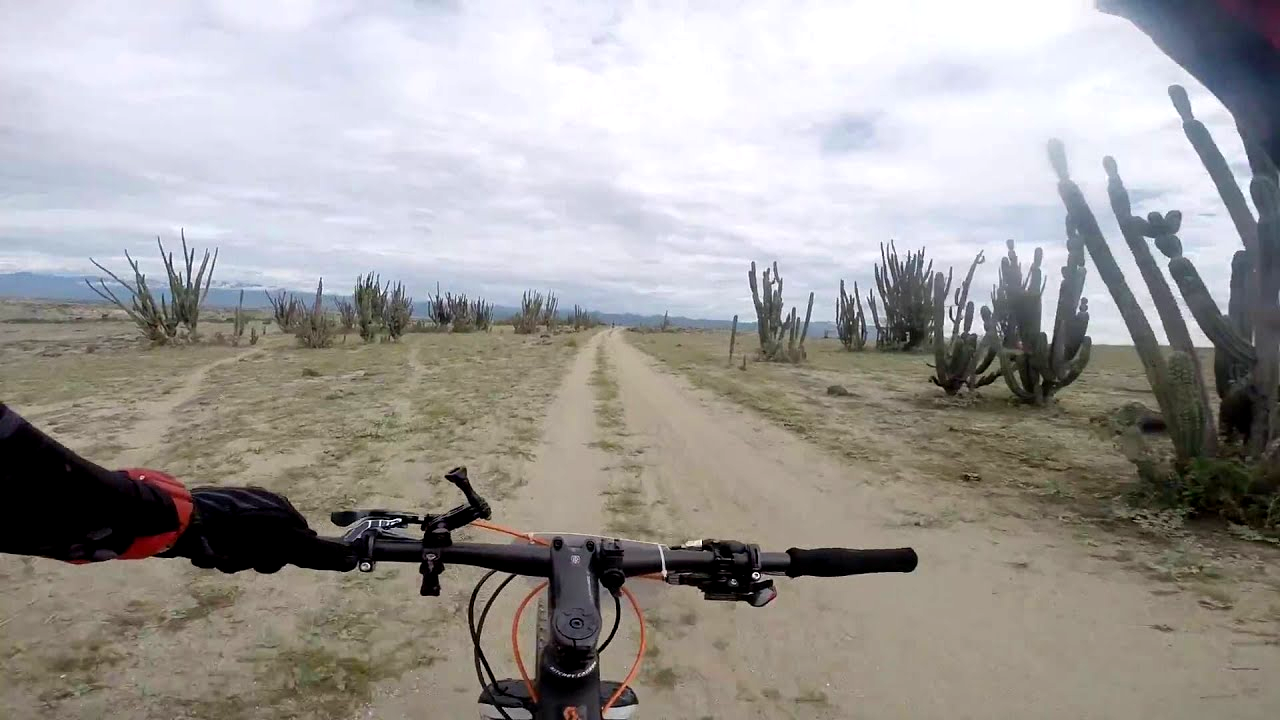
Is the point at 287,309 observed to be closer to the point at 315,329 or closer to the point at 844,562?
the point at 315,329

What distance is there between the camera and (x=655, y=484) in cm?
602

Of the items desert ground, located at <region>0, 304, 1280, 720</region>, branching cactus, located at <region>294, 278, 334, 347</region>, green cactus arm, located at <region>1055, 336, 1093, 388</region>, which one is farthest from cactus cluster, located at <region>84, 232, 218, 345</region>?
green cactus arm, located at <region>1055, 336, 1093, 388</region>

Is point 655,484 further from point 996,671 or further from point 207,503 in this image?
point 207,503

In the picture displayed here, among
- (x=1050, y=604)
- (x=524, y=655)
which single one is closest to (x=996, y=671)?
(x=1050, y=604)

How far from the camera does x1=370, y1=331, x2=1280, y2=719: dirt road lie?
9.64ft

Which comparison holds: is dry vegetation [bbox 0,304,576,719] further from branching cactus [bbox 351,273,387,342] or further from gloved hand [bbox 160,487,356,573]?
branching cactus [bbox 351,273,387,342]

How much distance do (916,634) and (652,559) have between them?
2.42 m

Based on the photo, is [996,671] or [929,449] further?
[929,449]

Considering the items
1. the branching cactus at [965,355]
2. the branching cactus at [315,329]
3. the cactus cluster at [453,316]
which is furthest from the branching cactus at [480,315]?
the branching cactus at [965,355]

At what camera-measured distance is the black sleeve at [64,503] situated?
42.4 inches

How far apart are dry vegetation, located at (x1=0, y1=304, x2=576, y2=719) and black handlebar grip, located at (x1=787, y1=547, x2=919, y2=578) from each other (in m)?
1.99

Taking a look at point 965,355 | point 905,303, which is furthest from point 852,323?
point 965,355

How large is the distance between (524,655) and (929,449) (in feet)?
17.6

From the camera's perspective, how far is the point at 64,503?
1160 mm
